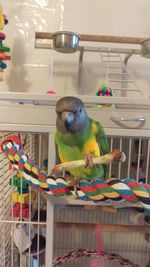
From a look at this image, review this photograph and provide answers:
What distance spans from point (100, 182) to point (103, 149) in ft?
0.43

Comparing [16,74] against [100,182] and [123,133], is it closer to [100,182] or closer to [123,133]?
[123,133]

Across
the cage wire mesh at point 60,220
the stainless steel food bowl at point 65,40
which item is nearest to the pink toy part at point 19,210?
the cage wire mesh at point 60,220

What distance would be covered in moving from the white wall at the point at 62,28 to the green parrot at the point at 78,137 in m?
0.59

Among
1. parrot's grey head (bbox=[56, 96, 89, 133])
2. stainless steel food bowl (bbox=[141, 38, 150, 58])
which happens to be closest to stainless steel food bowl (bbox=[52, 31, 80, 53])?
stainless steel food bowl (bbox=[141, 38, 150, 58])

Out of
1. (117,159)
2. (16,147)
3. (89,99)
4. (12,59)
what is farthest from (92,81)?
(117,159)

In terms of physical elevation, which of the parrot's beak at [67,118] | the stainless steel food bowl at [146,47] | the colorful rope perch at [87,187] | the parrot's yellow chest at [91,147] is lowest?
the colorful rope perch at [87,187]

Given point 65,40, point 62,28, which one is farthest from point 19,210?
point 62,28

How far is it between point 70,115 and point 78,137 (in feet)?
0.21

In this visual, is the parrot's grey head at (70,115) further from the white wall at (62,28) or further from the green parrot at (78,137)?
the white wall at (62,28)

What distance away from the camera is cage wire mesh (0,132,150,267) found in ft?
2.65

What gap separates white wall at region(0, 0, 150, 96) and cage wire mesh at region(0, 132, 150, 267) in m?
0.34

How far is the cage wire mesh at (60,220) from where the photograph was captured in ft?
2.65

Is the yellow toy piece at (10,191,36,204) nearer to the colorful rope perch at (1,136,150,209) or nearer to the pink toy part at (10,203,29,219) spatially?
the pink toy part at (10,203,29,219)

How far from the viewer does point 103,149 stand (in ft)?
2.10
